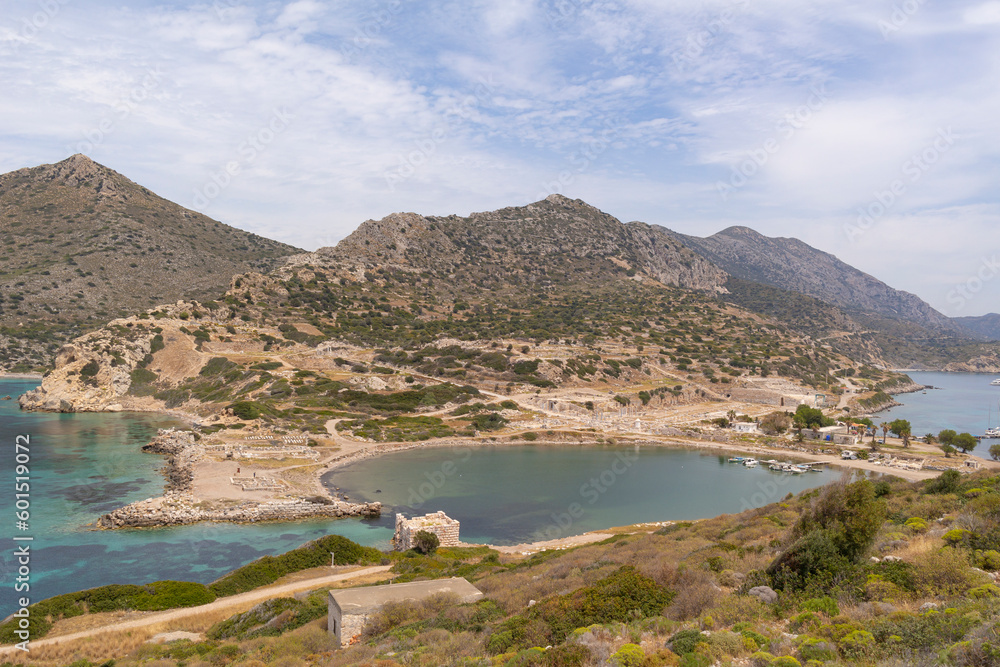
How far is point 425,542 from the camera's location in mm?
28938

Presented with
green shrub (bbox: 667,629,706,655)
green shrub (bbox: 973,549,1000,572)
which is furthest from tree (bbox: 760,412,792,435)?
green shrub (bbox: 667,629,706,655)

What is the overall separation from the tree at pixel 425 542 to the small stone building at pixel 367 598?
11101 millimetres

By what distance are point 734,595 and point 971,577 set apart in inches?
154

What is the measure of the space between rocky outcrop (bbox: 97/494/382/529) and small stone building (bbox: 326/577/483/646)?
20.5 metres

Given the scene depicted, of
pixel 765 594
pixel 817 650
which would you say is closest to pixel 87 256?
pixel 765 594

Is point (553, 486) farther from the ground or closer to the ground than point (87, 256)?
closer to the ground

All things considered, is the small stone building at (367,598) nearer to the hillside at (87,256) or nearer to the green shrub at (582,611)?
the green shrub at (582,611)

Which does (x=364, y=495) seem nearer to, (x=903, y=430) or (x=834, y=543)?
(x=834, y=543)

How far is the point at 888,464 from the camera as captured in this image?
171 feet

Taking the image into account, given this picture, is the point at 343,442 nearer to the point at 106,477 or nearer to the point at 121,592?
the point at 106,477

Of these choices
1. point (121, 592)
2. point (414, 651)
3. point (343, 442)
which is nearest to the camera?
point (414, 651)

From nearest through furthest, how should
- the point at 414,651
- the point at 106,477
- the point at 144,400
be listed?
the point at 414,651
the point at 106,477
the point at 144,400

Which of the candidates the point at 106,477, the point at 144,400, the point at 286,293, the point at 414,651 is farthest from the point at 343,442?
the point at 286,293

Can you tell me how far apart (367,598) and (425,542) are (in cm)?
1383
